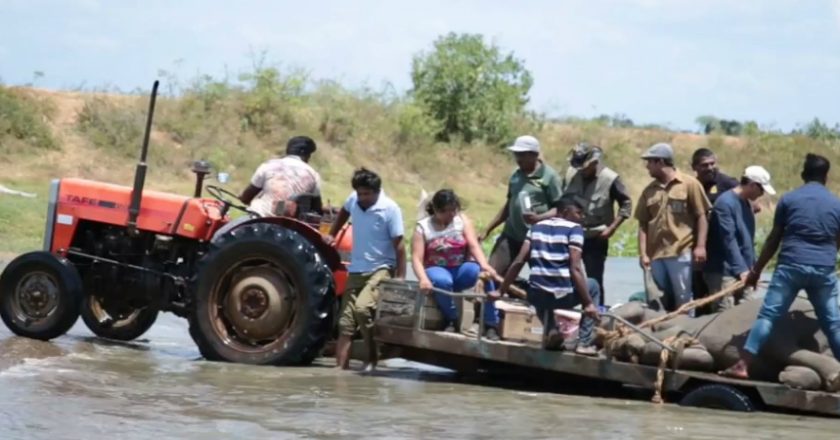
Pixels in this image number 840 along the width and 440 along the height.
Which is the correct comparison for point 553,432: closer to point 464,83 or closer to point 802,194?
point 802,194

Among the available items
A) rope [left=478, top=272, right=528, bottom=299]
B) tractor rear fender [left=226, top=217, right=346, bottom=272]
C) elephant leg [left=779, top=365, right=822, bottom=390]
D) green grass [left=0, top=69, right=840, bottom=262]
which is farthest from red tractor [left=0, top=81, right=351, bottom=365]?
green grass [left=0, top=69, right=840, bottom=262]

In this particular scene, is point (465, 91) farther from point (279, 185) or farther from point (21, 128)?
point (279, 185)

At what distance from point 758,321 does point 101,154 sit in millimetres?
22444

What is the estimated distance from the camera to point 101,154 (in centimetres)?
3008

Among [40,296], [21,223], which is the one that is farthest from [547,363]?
[21,223]

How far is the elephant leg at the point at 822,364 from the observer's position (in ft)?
29.4

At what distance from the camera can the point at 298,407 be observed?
898cm

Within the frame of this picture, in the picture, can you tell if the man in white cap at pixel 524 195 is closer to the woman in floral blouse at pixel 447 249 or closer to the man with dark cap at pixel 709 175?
the woman in floral blouse at pixel 447 249

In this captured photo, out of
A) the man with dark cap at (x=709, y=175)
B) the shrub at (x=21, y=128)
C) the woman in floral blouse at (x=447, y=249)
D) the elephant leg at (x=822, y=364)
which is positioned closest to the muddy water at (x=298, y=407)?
the elephant leg at (x=822, y=364)

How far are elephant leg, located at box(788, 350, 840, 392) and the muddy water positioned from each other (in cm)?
22

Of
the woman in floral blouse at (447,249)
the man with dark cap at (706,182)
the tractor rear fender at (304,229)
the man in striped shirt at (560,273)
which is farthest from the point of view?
the man with dark cap at (706,182)

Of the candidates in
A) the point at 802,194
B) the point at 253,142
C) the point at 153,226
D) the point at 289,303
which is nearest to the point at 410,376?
the point at 289,303

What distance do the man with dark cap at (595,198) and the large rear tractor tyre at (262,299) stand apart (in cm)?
180

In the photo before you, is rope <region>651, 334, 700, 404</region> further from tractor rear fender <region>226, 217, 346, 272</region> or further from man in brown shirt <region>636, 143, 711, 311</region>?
tractor rear fender <region>226, 217, 346, 272</region>
